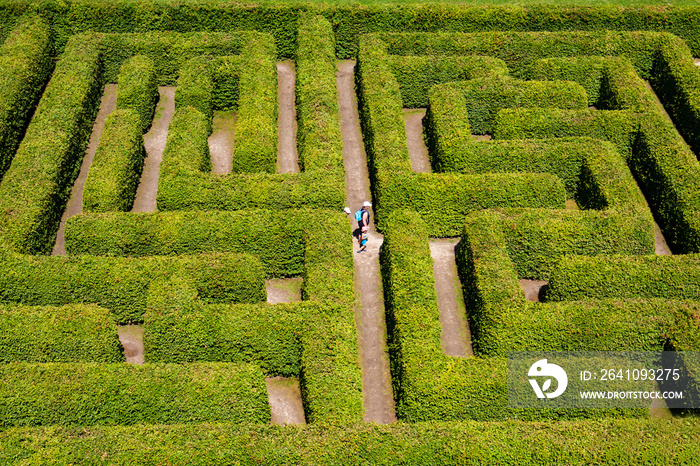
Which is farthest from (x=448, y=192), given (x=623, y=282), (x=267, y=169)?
(x=267, y=169)

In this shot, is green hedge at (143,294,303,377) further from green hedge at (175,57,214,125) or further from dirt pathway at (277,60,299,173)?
green hedge at (175,57,214,125)

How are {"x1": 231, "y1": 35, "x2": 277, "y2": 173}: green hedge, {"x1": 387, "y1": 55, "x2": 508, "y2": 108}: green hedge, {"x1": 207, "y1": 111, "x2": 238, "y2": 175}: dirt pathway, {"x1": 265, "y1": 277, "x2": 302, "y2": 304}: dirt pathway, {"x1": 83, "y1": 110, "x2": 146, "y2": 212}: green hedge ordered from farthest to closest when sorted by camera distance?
{"x1": 387, "y1": 55, "x2": 508, "y2": 108}: green hedge < {"x1": 207, "y1": 111, "x2": 238, "y2": 175}: dirt pathway < {"x1": 231, "y1": 35, "x2": 277, "y2": 173}: green hedge < {"x1": 83, "y1": 110, "x2": 146, "y2": 212}: green hedge < {"x1": 265, "y1": 277, "x2": 302, "y2": 304}: dirt pathway

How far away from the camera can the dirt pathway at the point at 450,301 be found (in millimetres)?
28828

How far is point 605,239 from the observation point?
101ft

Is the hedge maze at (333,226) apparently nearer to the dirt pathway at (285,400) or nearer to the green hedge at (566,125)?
the green hedge at (566,125)

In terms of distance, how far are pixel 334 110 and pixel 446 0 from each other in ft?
41.1

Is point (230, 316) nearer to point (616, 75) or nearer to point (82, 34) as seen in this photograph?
point (82, 34)

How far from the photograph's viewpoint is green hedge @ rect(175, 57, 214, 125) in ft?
121

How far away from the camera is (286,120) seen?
38.8 m

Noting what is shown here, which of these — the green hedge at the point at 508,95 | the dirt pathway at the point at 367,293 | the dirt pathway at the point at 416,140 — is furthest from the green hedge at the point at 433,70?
the dirt pathway at the point at 367,293

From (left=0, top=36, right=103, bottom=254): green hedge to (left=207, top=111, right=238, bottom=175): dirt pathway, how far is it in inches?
261

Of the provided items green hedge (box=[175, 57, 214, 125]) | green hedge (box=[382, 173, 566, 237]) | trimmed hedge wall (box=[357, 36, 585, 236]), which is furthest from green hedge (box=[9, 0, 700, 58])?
green hedge (box=[382, 173, 566, 237])

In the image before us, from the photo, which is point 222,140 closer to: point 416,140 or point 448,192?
point 416,140

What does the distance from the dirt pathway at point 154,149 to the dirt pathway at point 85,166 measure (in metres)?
2.54
